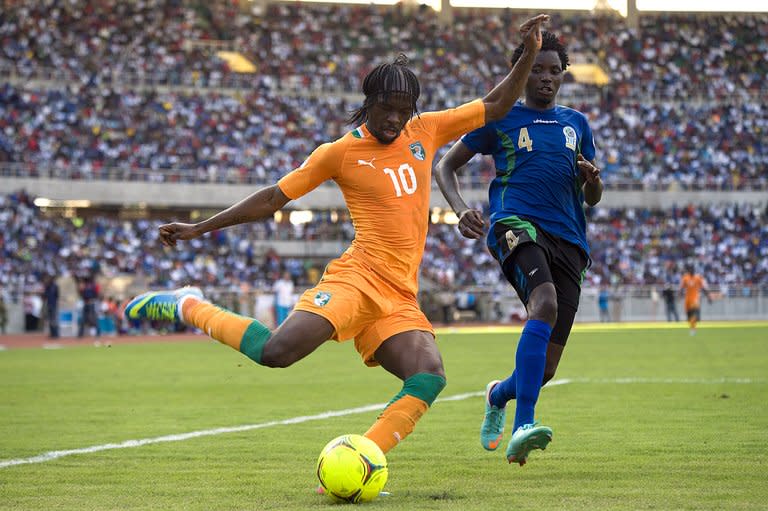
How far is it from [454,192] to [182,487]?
2.59 m

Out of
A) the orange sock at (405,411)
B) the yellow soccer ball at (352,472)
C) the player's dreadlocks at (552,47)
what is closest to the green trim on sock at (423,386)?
the orange sock at (405,411)

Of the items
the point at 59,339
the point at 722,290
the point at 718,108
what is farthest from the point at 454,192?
the point at 718,108

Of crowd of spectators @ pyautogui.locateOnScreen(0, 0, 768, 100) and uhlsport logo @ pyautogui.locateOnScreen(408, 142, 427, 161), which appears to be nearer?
uhlsport logo @ pyautogui.locateOnScreen(408, 142, 427, 161)

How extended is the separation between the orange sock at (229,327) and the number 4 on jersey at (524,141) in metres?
2.09

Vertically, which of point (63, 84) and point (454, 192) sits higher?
point (63, 84)

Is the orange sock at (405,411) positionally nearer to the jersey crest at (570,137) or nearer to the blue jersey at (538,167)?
the blue jersey at (538,167)

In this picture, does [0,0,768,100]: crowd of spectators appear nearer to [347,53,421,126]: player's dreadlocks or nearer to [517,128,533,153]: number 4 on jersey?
[517,128,533,153]: number 4 on jersey

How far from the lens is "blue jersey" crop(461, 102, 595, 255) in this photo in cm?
717

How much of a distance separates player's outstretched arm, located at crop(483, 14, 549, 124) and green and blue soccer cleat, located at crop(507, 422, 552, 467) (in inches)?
71.7

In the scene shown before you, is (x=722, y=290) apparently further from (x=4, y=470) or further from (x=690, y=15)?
(x=4, y=470)

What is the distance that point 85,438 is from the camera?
8.86 meters

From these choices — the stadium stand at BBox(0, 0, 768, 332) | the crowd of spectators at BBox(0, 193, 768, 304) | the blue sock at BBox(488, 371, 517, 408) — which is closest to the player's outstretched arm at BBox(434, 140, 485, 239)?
the blue sock at BBox(488, 371, 517, 408)

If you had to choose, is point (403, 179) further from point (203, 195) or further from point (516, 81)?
point (203, 195)

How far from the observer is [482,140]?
7.42 m
